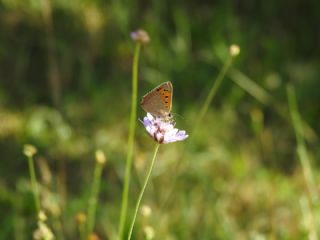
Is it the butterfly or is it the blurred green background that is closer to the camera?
the butterfly

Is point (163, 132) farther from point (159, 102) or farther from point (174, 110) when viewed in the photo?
point (174, 110)

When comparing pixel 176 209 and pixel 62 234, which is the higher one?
pixel 176 209

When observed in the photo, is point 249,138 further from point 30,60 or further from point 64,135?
point 30,60

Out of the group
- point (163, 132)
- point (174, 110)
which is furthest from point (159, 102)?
point (174, 110)

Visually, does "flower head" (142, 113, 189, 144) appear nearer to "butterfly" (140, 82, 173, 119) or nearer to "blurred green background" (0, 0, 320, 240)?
"butterfly" (140, 82, 173, 119)

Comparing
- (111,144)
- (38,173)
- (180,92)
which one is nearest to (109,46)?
(180,92)

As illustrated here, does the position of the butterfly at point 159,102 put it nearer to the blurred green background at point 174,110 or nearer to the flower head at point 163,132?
the flower head at point 163,132

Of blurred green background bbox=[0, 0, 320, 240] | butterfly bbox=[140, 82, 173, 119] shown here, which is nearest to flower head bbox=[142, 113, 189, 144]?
butterfly bbox=[140, 82, 173, 119]
